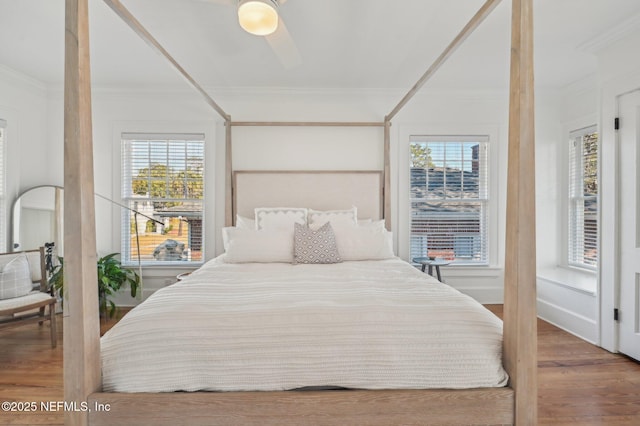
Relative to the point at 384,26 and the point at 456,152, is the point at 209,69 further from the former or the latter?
the point at 456,152

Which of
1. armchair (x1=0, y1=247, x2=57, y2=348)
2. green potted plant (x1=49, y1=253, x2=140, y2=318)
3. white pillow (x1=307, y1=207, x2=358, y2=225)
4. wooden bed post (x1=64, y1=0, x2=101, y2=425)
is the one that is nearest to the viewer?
wooden bed post (x1=64, y1=0, x2=101, y2=425)

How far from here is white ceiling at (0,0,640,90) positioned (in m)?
2.52

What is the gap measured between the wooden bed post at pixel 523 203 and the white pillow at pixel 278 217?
7.25 ft

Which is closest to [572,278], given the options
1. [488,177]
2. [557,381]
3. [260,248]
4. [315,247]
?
[488,177]

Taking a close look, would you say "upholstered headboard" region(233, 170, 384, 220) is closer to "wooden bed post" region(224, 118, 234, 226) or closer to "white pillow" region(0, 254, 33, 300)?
"wooden bed post" region(224, 118, 234, 226)

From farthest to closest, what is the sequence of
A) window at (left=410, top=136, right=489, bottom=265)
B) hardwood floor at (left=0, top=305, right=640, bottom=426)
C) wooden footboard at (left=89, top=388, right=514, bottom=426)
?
1. window at (left=410, top=136, right=489, bottom=265)
2. hardwood floor at (left=0, top=305, right=640, bottom=426)
3. wooden footboard at (left=89, top=388, right=514, bottom=426)

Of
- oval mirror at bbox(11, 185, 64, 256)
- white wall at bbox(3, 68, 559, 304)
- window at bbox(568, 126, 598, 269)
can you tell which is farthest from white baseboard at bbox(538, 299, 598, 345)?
oval mirror at bbox(11, 185, 64, 256)

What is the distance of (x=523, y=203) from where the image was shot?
152cm

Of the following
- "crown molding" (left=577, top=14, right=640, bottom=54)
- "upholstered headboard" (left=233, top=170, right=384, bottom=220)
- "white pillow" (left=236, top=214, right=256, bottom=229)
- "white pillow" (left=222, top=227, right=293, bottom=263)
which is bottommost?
"white pillow" (left=222, top=227, right=293, bottom=263)

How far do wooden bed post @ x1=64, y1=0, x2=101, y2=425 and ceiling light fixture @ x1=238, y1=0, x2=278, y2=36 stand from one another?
74 centimetres

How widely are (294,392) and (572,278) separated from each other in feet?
11.4

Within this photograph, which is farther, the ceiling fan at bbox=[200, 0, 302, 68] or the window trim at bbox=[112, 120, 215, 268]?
the window trim at bbox=[112, 120, 215, 268]

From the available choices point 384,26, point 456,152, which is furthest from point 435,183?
point 384,26

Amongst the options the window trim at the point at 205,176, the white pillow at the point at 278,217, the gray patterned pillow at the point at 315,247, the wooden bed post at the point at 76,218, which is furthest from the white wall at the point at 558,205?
the wooden bed post at the point at 76,218
